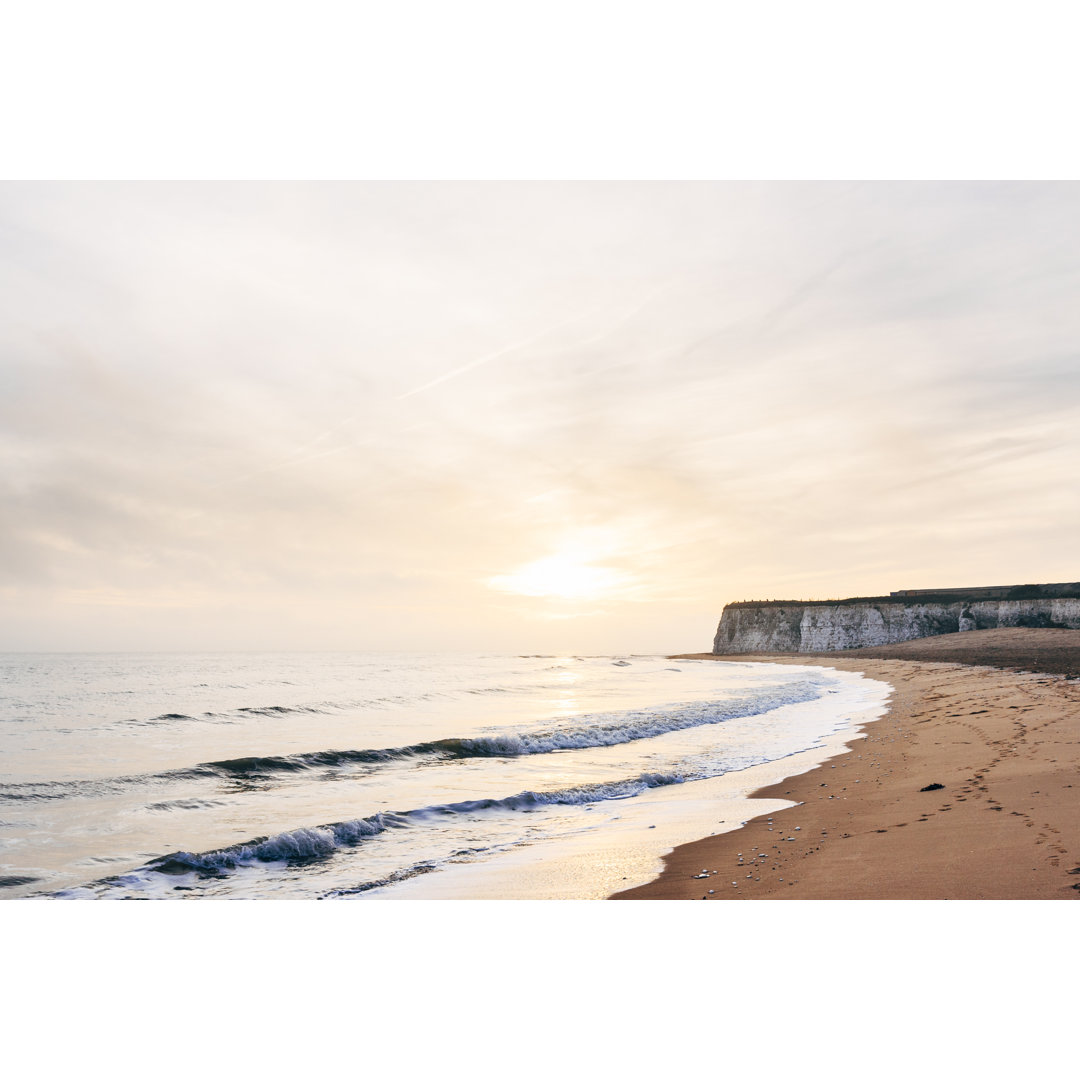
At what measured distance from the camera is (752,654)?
260 feet

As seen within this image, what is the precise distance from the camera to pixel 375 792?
31.1 feet

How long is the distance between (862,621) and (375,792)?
237ft

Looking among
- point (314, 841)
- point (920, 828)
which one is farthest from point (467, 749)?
point (920, 828)

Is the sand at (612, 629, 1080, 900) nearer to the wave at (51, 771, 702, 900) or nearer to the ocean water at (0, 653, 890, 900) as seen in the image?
the ocean water at (0, 653, 890, 900)

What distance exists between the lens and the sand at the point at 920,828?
4.55m

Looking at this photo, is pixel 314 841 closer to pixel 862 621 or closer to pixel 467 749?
pixel 467 749

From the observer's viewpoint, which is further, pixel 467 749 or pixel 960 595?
pixel 960 595

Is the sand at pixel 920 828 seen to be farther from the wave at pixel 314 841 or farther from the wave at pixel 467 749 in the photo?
the wave at pixel 467 749

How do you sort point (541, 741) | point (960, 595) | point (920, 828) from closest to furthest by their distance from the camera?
point (920, 828) < point (541, 741) < point (960, 595)

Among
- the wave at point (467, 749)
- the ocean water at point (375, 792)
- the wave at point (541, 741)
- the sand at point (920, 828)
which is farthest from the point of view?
the wave at point (541, 741)

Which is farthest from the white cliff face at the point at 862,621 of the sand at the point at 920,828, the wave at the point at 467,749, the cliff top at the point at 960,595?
the sand at the point at 920,828

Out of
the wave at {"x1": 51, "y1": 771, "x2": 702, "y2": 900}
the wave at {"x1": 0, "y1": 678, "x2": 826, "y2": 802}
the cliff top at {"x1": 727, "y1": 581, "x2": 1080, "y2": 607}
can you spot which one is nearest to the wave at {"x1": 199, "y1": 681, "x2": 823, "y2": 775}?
the wave at {"x1": 0, "y1": 678, "x2": 826, "y2": 802}

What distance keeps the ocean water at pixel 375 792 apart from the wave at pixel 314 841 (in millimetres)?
24
